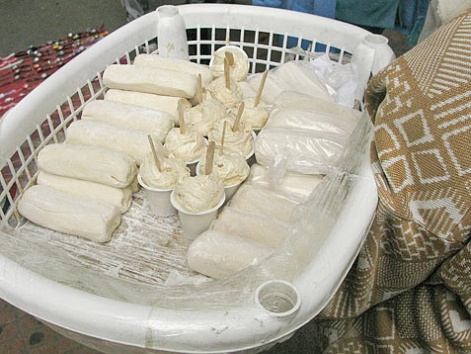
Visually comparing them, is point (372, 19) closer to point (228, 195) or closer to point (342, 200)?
point (228, 195)

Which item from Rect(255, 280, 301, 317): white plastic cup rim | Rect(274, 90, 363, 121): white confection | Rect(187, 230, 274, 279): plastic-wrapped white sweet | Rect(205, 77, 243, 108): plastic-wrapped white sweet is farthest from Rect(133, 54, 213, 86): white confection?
Rect(255, 280, 301, 317): white plastic cup rim

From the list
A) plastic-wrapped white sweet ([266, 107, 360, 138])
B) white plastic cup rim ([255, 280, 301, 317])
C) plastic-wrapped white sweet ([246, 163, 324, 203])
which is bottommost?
plastic-wrapped white sweet ([246, 163, 324, 203])

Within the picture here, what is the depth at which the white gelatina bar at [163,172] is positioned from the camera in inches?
49.6

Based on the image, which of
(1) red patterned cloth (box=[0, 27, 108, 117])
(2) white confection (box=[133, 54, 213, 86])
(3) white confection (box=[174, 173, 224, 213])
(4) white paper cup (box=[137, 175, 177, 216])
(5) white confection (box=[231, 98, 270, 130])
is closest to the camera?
(3) white confection (box=[174, 173, 224, 213])

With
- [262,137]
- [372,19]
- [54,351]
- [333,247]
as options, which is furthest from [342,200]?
[372,19]

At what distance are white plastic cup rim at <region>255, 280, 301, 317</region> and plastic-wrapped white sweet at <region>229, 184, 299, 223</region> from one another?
472 mm

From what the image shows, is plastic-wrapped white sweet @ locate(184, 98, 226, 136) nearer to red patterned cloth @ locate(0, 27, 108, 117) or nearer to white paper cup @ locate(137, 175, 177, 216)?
white paper cup @ locate(137, 175, 177, 216)

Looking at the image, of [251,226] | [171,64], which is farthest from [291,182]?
[171,64]

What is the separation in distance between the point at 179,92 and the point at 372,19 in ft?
3.92

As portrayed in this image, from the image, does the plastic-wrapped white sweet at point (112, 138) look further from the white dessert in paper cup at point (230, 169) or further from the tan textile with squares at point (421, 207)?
the tan textile with squares at point (421, 207)

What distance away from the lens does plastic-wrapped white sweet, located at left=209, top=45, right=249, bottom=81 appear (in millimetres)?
1729

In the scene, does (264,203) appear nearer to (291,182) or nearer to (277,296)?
(291,182)

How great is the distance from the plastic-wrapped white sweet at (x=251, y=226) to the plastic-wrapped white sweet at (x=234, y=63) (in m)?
0.75

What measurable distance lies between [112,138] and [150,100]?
0.24 m
